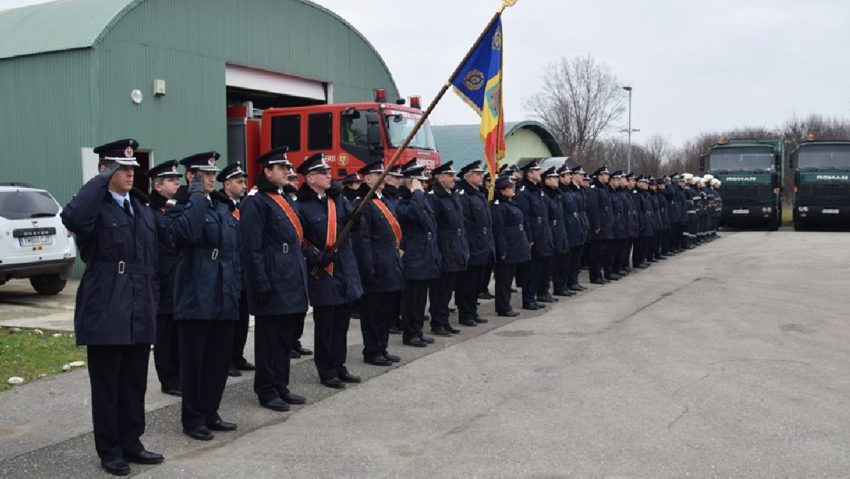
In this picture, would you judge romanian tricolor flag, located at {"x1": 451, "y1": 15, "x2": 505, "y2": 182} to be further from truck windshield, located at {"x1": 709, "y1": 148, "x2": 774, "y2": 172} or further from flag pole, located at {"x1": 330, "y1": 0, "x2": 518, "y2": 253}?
truck windshield, located at {"x1": 709, "y1": 148, "x2": 774, "y2": 172}

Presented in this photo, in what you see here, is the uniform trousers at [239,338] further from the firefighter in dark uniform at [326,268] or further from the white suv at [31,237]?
the white suv at [31,237]

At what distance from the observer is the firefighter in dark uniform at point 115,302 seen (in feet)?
17.1

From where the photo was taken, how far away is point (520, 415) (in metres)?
6.44

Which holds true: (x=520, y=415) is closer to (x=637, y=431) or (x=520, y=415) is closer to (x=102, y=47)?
(x=637, y=431)

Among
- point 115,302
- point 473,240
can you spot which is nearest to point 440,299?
point 473,240

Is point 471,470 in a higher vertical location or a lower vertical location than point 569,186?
lower

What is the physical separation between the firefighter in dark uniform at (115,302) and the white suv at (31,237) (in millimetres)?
7968

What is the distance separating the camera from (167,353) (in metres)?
7.56

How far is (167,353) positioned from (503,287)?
17.4 feet

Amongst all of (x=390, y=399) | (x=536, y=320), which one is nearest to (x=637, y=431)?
(x=390, y=399)

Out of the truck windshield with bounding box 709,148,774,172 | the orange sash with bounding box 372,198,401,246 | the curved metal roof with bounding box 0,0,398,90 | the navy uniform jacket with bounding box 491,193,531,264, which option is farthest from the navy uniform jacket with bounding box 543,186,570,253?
the truck windshield with bounding box 709,148,774,172

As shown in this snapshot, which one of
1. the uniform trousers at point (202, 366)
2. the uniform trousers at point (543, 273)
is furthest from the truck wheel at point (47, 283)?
the uniform trousers at point (202, 366)

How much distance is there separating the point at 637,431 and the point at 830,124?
7246cm

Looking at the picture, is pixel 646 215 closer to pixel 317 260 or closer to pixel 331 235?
pixel 331 235
